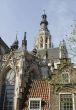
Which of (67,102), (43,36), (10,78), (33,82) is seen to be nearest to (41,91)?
(33,82)

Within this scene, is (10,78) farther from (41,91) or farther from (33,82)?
(41,91)

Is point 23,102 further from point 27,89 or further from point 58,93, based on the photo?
point 58,93

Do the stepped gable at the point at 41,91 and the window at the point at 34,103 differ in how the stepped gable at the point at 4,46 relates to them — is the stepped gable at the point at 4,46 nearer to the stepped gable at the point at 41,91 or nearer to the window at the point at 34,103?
the stepped gable at the point at 41,91

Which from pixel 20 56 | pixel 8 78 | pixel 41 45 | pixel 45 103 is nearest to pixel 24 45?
pixel 20 56

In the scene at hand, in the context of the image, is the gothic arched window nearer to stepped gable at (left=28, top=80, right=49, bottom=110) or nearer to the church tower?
stepped gable at (left=28, top=80, right=49, bottom=110)

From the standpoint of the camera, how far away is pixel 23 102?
2397cm

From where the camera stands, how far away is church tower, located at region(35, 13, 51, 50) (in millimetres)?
70500

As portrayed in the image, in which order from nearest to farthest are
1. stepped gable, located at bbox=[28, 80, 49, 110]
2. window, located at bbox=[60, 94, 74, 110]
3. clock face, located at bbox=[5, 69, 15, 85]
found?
window, located at bbox=[60, 94, 74, 110]
stepped gable, located at bbox=[28, 80, 49, 110]
clock face, located at bbox=[5, 69, 15, 85]

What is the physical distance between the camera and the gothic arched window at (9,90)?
3078 centimetres

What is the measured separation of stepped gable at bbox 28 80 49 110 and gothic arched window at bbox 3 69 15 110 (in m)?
7.22

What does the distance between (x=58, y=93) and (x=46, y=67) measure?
57.8ft

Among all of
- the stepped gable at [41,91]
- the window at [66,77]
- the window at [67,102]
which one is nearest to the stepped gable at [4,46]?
the stepped gable at [41,91]

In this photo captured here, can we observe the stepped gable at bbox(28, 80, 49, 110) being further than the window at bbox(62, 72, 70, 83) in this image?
Yes

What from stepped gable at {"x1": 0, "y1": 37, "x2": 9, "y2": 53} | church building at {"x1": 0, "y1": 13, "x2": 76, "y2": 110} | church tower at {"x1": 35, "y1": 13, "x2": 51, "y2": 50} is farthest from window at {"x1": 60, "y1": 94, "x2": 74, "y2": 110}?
church tower at {"x1": 35, "y1": 13, "x2": 51, "y2": 50}
